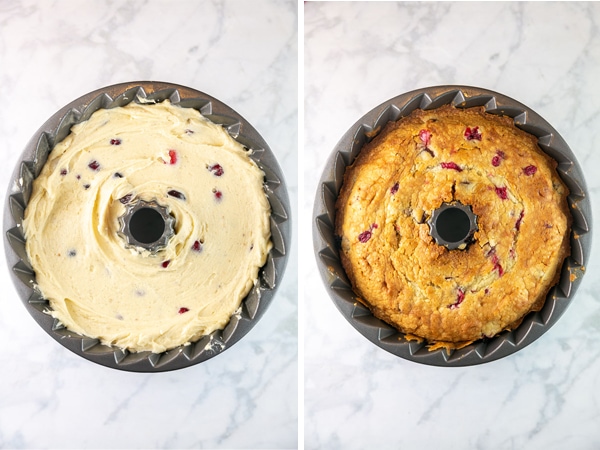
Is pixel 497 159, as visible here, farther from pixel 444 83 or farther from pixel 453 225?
pixel 444 83

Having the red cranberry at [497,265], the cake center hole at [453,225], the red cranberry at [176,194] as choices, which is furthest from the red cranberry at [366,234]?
the red cranberry at [176,194]

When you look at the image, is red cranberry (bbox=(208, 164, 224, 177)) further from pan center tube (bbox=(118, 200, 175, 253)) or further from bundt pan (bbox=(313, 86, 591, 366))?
bundt pan (bbox=(313, 86, 591, 366))

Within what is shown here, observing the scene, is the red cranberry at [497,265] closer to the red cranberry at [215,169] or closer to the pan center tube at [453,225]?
the pan center tube at [453,225]

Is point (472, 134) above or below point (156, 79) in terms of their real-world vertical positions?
below

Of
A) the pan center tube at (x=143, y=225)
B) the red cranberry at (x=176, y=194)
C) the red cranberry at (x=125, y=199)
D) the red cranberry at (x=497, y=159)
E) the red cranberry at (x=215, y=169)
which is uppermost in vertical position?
→ the red cranberry at (x=497, y=159)

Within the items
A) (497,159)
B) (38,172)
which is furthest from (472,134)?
(38,172)
